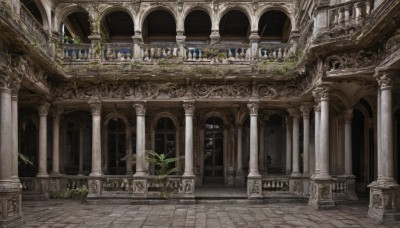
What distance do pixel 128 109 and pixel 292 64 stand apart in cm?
742

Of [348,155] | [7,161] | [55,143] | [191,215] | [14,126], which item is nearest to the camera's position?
[7,161]

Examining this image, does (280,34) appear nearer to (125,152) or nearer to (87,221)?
(125,152)

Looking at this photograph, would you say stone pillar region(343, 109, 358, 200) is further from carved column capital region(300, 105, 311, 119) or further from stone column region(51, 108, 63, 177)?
stone column region(51, 108, 63, 177)

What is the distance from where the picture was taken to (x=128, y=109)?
53.1 ft

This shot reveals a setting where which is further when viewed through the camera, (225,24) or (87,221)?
(225,24)

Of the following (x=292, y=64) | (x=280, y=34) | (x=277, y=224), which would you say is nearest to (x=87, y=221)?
(x=277, y=224)

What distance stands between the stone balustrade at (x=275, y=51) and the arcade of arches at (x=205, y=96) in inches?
2.1

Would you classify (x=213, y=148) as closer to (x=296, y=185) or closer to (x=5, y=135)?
(x=296, y=185)

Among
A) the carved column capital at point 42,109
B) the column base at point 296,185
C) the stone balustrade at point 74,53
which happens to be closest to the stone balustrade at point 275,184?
the column base at point 296,185

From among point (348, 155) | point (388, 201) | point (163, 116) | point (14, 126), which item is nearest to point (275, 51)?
point (348, 155)

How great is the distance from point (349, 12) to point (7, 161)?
10.1 m

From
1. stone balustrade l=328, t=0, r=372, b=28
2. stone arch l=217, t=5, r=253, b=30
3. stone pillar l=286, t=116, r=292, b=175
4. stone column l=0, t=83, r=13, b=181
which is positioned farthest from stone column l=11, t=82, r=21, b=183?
stone pillar l=286, t=116, r=292, b=175

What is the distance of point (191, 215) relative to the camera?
35.6 feet

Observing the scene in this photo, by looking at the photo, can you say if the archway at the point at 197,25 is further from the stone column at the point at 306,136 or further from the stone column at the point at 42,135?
the stone column at the point at 42,135
